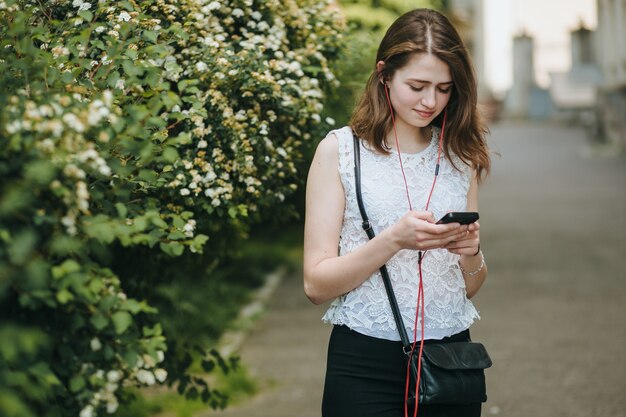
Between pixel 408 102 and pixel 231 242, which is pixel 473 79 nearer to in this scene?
pixel 408 102

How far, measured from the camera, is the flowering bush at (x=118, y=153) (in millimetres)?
2102

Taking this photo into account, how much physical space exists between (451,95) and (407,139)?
21 cm

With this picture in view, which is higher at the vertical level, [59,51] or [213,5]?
[213,5]

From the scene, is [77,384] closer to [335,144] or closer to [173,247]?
[173,247]

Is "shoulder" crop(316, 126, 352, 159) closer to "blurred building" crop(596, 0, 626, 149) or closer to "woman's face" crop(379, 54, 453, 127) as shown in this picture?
"woman's face" crop(379, 54, 453, 127)

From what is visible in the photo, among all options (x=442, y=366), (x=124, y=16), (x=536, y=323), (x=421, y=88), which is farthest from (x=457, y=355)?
(x=536, y=323)

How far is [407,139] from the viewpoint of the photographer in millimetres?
3092

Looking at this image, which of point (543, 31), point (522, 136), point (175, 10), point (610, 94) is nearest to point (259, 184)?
point (175, 10)

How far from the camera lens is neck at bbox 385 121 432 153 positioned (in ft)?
10.1

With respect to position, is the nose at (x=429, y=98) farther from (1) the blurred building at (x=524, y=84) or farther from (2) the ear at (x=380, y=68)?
(1) the blurred building at (x=524, y=84)

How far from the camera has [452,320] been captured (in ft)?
9.90

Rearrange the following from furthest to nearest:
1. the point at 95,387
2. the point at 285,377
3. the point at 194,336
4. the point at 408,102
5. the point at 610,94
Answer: the point at 610,94, the point at 194,336, the point at 285,377, the point at 408,102, the point at 95,387

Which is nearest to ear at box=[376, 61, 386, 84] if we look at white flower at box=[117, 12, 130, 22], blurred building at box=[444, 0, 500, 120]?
white flower at box=[117, 12, 130, 22]

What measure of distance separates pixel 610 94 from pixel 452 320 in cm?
2049
